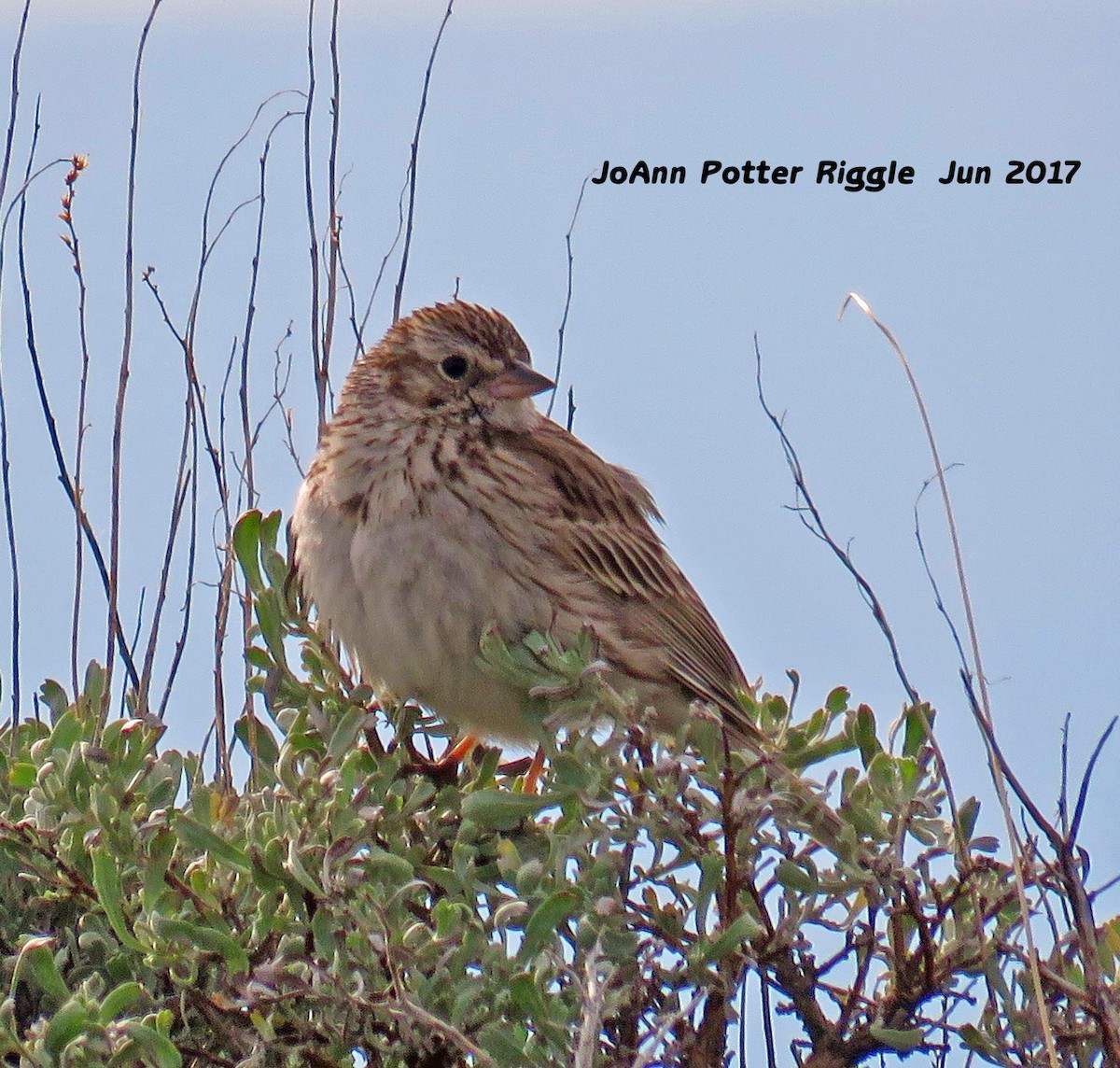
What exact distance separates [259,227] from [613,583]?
4.14 ft

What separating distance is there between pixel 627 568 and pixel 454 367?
666 millimetres

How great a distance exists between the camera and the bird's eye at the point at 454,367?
14.0 feet

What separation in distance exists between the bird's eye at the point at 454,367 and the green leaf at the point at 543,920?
193 centimetres

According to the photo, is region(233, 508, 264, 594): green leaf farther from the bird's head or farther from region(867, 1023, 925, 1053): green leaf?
region(867, 1023, 925, 1053): green leaf

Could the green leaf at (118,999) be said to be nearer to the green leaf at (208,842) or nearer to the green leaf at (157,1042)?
the green leaf at (157,1042)

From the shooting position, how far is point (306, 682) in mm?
3445

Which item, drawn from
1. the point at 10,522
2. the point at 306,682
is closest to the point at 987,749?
the point at 306,682

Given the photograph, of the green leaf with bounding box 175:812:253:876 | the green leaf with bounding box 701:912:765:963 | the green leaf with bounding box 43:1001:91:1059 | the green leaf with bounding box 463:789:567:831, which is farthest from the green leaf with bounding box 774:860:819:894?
the green leaf with bounding box 43:1001:91:1059

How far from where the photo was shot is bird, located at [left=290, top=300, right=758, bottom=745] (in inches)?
146

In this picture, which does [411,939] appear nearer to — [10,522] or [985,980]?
[985,980]

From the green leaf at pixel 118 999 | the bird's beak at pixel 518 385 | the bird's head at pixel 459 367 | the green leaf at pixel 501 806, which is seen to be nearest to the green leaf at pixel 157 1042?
the green leaf at pixel 118 999

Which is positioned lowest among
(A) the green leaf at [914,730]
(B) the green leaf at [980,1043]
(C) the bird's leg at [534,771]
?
(B) the green leaf at [980,1043]

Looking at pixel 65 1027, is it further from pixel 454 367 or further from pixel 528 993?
pixel 454 367

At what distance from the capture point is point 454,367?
427 cm
